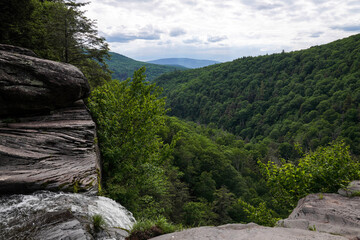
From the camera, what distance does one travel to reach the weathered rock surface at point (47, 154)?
9.03m

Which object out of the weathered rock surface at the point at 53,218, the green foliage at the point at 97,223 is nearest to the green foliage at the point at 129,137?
the weathered rock surface at the point at 53,218

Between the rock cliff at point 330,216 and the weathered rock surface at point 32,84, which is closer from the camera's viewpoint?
the rock cliff at point 330,216

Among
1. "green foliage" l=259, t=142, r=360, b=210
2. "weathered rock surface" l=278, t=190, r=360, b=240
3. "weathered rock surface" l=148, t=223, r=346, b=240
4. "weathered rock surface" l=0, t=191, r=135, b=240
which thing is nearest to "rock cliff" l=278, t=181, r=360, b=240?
"weathered rock surface" l=278, t=190, r=360, b=240

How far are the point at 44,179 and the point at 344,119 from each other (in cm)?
16252

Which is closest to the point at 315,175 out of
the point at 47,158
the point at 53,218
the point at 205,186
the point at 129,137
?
the point at 129,137

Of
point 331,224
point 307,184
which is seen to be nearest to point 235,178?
point 307,184

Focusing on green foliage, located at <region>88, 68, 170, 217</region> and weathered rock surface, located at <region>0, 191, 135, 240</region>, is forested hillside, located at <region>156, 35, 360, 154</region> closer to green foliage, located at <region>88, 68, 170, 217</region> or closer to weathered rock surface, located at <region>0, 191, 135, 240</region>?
green foliage, located at <region>88, 68, 170, 217</region>

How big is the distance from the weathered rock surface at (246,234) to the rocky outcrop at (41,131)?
5902 millimetres

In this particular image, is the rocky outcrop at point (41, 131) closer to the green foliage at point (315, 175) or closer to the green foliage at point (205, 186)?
the green foliage at point (315, 175)

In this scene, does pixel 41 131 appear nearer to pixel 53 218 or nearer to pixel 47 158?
pixel 47 158

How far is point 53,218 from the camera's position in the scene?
23.4ft

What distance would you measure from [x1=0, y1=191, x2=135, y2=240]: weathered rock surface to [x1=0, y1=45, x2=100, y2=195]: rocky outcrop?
0.81 meters

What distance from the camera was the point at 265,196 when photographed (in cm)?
7581

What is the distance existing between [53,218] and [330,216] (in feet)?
32.4
